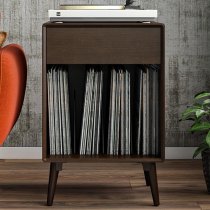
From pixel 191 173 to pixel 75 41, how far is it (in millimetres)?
979

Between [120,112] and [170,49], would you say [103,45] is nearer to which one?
[120,112]

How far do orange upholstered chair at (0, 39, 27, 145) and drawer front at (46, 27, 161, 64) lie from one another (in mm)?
136

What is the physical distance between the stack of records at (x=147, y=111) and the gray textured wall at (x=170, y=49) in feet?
2.98

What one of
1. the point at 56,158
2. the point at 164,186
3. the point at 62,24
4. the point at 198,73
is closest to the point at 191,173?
the point at 164,186

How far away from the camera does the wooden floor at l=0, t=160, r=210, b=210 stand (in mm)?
2344

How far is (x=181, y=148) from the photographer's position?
3.25 meters

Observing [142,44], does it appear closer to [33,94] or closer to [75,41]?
[75,41]

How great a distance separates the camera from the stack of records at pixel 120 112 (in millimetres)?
2332

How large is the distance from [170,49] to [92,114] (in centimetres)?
101

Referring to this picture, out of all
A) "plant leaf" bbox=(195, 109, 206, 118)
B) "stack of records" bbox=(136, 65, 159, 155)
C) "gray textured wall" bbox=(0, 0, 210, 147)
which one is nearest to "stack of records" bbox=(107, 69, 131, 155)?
"stack of records" bbox=(136, 65, 159, 155)

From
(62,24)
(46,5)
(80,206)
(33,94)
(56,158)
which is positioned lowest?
(80,206)

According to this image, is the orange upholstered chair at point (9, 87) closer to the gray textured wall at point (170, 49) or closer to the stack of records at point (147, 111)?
the stack of records at point (147, 111)

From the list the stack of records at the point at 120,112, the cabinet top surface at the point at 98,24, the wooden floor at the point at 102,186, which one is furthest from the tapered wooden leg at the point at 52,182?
the cabinet top surface at the point at 98,24

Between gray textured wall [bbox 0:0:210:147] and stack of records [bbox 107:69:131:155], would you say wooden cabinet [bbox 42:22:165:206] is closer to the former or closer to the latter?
stack of records [bbox 107:69:131:155]
